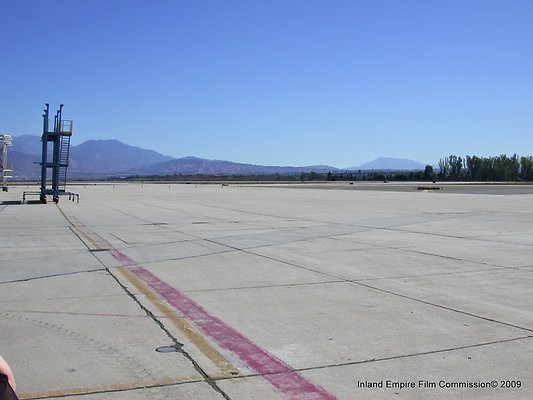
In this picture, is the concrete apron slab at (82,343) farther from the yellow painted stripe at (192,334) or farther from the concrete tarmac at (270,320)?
the yellow painted stripe at (192,334)

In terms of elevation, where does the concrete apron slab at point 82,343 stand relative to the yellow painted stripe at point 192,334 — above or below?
below

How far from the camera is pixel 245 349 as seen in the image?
222 inches

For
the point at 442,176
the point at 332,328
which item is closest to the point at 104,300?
the point at 332,328

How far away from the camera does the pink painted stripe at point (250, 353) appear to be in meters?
4.61

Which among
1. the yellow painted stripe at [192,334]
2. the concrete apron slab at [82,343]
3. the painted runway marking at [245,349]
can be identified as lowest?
the concrete apron slab at [82,343]

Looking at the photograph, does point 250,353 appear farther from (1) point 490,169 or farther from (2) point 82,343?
(1) point 490,169

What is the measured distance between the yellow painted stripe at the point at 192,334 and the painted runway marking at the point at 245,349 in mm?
96

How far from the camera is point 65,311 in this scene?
23.4 feet

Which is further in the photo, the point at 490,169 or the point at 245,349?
the point at 490,169

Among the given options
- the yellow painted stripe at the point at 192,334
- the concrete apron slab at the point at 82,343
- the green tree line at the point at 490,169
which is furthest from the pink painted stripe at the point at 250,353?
the green tree line at the point at 490,169

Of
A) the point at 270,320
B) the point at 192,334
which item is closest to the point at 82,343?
the point at 192,334

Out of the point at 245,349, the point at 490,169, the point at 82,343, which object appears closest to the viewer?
the point at 245,349

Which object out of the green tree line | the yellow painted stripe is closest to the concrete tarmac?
the yellow painted stripe

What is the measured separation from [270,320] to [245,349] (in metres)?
1.09
